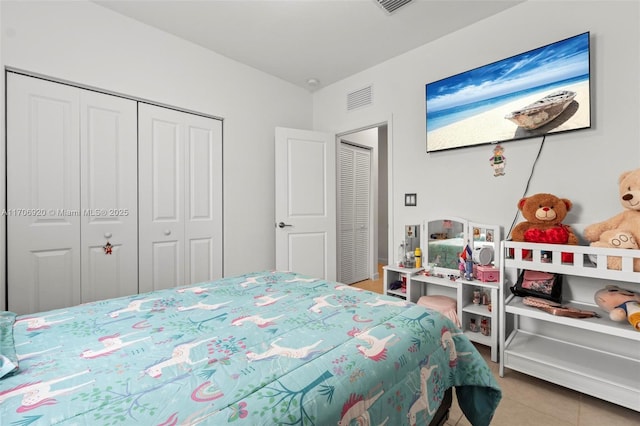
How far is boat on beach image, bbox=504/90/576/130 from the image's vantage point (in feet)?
6.57

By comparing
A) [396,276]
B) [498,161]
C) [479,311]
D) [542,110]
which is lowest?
[479,311]

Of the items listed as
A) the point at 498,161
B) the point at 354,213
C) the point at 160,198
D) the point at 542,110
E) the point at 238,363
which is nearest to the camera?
the point at 238,363

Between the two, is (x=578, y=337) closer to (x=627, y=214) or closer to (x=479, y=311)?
(x=479, y=311)

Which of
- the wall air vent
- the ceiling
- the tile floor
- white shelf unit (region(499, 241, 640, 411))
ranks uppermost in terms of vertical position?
the ceiling

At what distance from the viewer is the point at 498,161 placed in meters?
2.36

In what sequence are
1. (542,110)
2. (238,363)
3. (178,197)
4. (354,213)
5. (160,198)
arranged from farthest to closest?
1. (354,213)
2. (178,197)
3. (160,198)
4. (542,110)
5. (238,363)

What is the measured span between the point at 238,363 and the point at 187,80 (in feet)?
9.00

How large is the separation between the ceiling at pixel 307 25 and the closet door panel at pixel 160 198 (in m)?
0.77

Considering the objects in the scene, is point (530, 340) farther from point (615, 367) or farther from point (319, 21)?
point (319, 21)

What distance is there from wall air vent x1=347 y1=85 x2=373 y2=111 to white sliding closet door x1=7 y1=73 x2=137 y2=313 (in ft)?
7.26

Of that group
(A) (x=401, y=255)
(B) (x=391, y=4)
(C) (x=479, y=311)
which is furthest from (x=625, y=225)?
(B) (x=391, y=4)

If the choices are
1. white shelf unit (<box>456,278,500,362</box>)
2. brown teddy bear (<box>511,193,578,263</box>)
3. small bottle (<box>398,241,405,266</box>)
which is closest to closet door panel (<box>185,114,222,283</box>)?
small bottle (<box>398,241,405,266</box>)

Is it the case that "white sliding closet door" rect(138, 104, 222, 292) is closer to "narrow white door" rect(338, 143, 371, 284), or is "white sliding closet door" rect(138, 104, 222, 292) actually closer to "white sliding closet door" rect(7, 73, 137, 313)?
"white sliding closet door" rect(7, 73, 137, 313)

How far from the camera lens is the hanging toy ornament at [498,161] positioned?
92.3 inches
